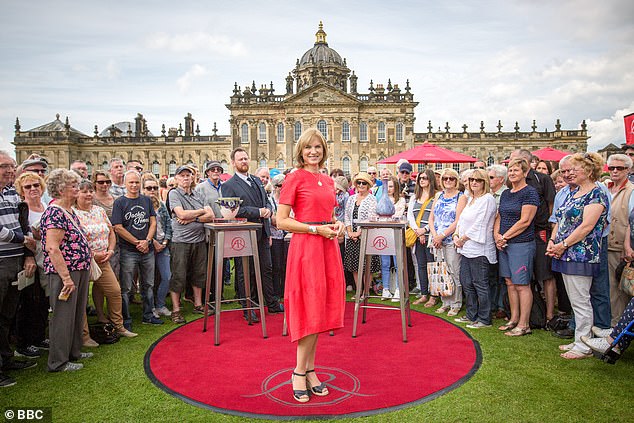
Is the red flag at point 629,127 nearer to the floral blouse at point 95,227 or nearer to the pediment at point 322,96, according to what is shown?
the floral blouse at point 95,227

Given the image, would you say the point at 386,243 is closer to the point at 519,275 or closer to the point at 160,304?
the point at 519,275

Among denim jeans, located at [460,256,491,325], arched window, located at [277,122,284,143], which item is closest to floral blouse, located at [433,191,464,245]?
denim jeans, located at [460,256,491,325]

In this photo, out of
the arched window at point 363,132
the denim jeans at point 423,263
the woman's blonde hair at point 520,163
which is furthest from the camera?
the arched window at point 363,132

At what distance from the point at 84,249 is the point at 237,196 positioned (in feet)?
7.41

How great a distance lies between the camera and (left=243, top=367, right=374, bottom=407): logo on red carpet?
4.05 m

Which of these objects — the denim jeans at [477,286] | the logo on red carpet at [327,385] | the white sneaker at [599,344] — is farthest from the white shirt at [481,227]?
the logo on red carpet at [327,385]

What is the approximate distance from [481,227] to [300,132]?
38872 millimetres

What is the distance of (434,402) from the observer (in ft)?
13.1

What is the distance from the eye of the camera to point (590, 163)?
5023mm

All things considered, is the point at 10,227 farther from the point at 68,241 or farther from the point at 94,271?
the point at 94,271

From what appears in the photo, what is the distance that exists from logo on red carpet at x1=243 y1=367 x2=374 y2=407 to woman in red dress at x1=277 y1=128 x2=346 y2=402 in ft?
0.47

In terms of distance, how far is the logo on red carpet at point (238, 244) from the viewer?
591 cm

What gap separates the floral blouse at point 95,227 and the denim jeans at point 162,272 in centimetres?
143

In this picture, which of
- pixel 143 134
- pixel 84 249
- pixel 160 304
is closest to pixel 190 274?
pixel 160 304
